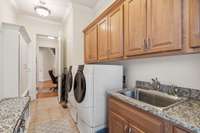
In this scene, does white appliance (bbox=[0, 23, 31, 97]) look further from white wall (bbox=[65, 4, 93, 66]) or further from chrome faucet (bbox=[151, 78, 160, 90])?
chrome faucet (bbox=[151, 78, 160, 90])

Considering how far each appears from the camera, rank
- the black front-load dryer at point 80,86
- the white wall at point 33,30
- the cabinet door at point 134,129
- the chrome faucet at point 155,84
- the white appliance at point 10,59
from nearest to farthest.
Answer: the cabinet door at point 134,129
the chrome faucet at point 155,84
the black front-load dryer at point 80,86
the white appliance at point 10,59
the white wall at point 33,30

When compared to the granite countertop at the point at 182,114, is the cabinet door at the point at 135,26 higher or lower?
higher

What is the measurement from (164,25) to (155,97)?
932 millimetres

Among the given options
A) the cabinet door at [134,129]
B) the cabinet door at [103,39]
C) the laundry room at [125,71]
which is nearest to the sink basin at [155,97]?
the laundry room at [125,71]

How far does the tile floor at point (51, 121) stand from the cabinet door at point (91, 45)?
146 cm

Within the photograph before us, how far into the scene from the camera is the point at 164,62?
1701mm

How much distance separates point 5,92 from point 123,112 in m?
2.06

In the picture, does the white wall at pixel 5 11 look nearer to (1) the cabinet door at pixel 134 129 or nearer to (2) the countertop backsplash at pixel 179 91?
(1) the cabinet door at pixel 134 129

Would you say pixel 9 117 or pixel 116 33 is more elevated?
pixel 116 33

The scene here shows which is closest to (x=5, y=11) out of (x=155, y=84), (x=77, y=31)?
(x=77, y=31)

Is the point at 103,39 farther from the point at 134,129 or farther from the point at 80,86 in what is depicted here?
the point at 134,129

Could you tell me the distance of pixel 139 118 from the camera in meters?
1.26

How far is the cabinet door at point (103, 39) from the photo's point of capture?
7.62 ft

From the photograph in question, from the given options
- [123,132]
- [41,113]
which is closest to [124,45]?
[123,132]
